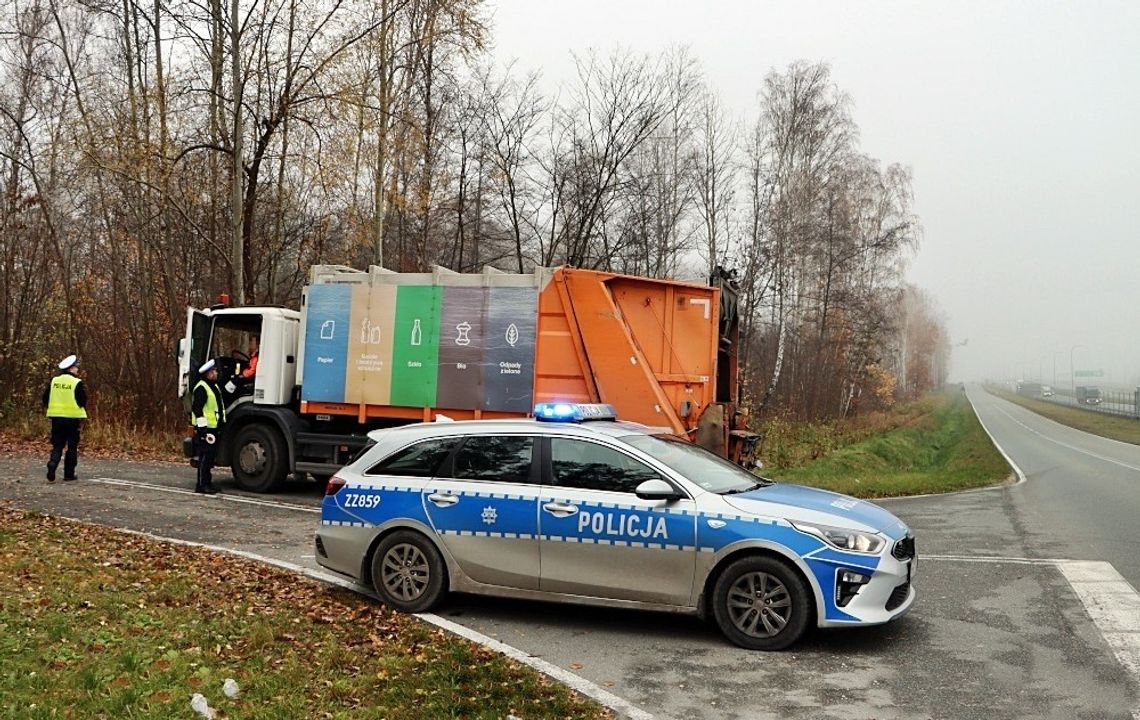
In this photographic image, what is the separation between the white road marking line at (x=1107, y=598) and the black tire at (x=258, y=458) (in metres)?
8.79

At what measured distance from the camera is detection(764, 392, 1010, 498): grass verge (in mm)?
16219

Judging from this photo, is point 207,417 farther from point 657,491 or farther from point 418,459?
point 657,491

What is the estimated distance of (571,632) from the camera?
6.48 meters

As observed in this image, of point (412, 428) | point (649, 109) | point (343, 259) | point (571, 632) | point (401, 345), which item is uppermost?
point (649, 109)

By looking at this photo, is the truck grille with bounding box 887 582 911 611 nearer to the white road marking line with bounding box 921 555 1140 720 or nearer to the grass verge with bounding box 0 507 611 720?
the white road marking line with bounding box 921 555 1140 720

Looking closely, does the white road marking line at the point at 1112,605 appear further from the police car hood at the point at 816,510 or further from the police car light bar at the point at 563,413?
the police car light bar at the point at 563,413

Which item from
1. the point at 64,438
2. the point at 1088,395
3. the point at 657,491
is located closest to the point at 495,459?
the point at 657,491

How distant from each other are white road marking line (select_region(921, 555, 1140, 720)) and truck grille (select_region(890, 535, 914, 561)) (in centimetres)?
136

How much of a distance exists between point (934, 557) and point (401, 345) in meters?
7.26

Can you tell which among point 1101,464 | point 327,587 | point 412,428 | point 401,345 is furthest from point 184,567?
point 1101,464

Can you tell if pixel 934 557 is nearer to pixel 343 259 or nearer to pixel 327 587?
pixel 327 587

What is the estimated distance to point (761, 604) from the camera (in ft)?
19.6

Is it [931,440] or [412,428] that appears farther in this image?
[931,440]

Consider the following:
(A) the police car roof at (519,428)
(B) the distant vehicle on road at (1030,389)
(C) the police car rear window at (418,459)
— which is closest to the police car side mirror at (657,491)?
(A) the police car roof at (519,428)
